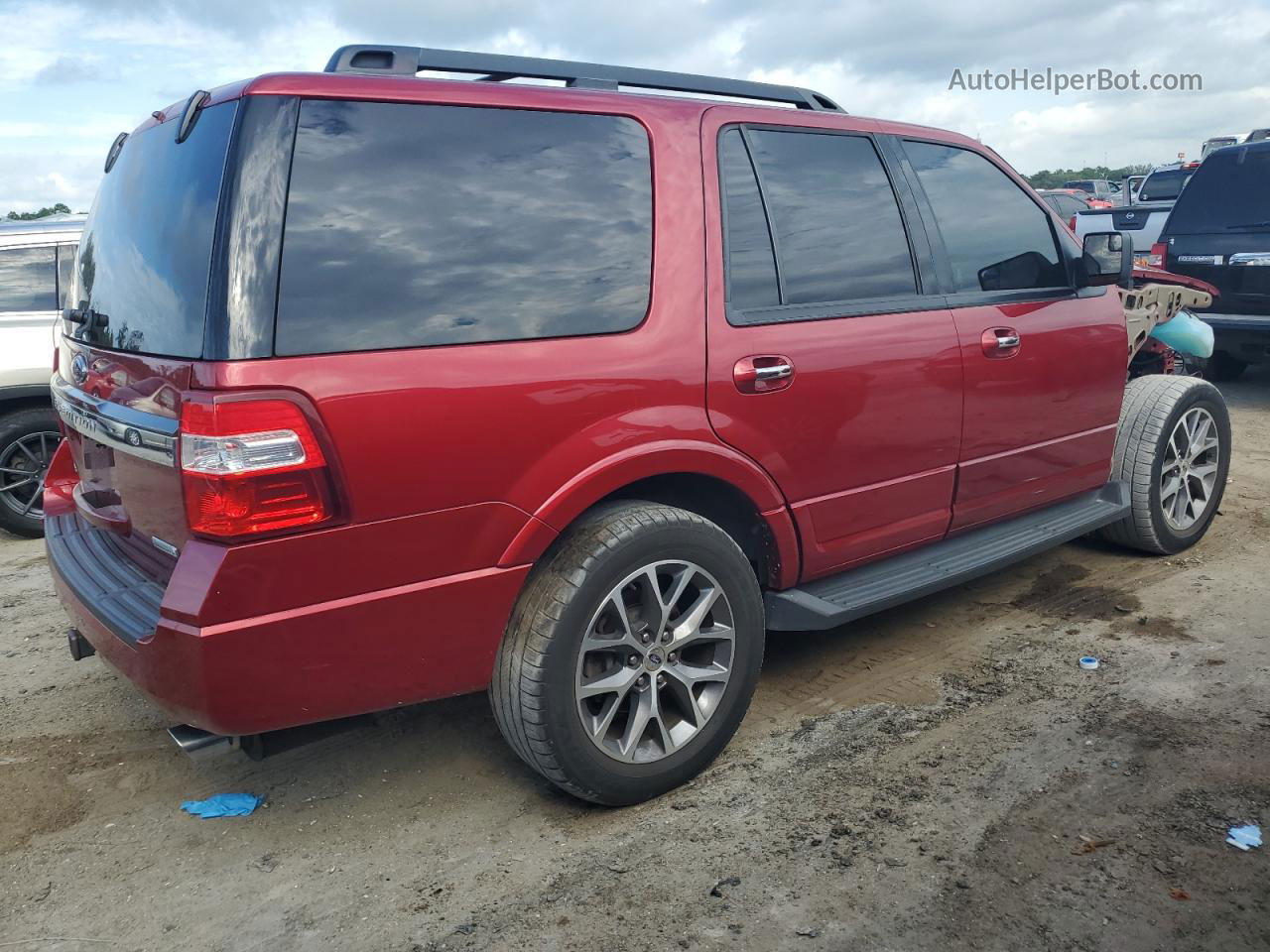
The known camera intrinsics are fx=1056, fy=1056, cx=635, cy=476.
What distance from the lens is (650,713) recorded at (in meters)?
2.90

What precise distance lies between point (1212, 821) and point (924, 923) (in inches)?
36.0

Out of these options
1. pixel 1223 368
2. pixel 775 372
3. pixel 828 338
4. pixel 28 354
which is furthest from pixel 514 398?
pixel 1223 368

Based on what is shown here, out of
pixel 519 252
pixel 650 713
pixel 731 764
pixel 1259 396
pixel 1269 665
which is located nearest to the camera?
pixel 519 252

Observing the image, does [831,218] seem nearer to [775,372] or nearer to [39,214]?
[775,372]

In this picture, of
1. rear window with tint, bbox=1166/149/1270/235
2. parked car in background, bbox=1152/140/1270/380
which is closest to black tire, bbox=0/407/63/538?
parked car in background, bbox=1152/140/1270/380

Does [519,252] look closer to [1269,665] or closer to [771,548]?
[771,548]

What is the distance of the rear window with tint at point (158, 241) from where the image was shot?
2385 millimetres

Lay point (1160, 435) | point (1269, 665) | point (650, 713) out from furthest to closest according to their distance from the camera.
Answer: point (1160, 435) → point (1269, 665) → point (650, 713)

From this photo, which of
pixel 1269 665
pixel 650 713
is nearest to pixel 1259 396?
pixel 1269 665

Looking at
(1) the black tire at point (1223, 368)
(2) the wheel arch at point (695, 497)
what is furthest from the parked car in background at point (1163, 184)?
(2) the wheel arch at point (695, 497)

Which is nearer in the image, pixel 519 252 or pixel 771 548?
pixel 519 252

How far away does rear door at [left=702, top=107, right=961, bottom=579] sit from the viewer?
3.06 metres

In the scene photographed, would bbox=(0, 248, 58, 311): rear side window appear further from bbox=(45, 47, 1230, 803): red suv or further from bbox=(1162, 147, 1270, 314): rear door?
bbox=(1162, 147, 1270, 314): rear door

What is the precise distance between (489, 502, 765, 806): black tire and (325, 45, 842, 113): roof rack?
1239 millimetres
